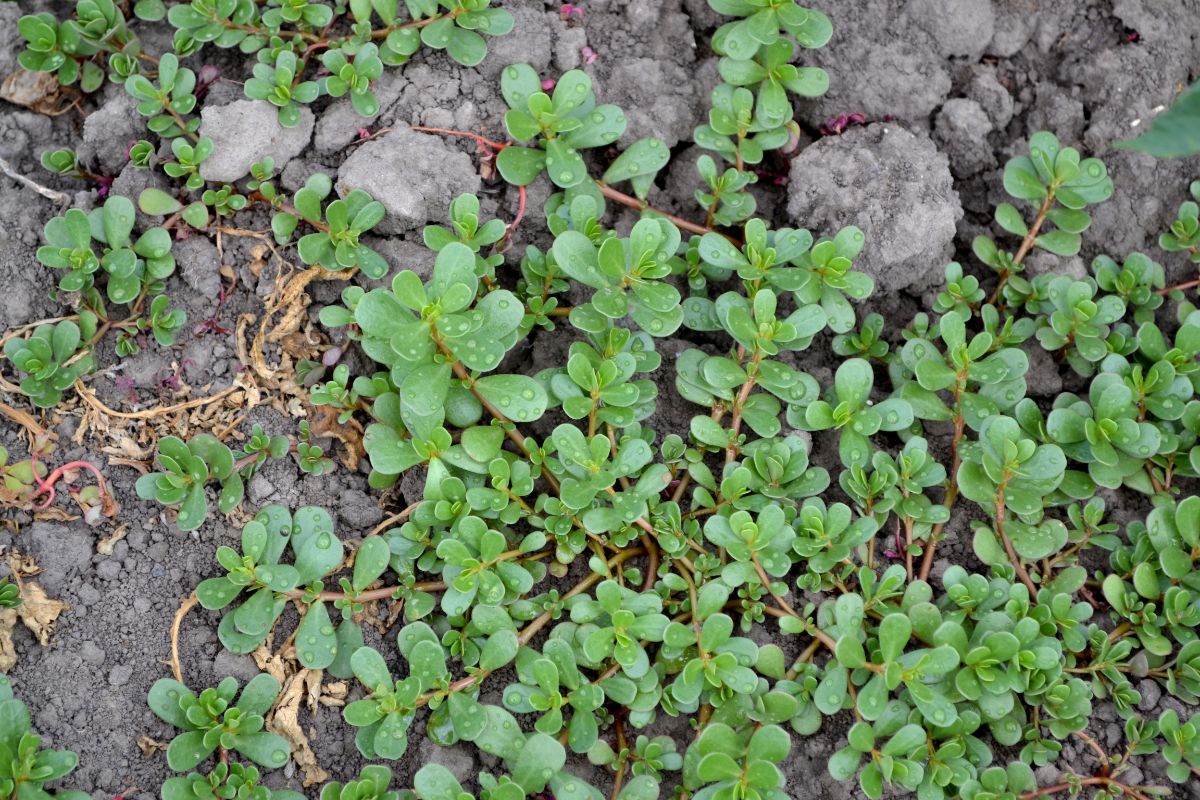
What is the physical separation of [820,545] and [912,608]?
296mm

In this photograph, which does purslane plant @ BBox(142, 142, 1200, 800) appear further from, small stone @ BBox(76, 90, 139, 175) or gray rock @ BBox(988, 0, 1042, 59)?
gray rock @ BBox(988, 0, 1042, 59)

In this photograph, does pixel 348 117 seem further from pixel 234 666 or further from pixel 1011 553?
pixel 1011 553

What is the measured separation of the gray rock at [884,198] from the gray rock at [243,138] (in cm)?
152

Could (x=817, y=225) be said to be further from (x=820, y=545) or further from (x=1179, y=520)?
(x=1179, y=520)

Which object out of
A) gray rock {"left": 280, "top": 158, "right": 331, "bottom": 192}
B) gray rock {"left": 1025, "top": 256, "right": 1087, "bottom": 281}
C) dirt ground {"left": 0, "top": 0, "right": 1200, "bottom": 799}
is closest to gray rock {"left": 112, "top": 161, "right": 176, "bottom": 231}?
dirt ground {"left": 0, "top": 0, "right": 1200, "bottom": 799}

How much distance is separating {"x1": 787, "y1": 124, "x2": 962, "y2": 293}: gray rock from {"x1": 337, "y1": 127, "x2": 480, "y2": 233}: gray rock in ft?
3.33

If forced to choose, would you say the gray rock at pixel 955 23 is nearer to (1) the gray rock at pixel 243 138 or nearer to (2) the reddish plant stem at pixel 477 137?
(2) the reddish plant stem at pixel 477 137

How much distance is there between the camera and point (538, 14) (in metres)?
3.25

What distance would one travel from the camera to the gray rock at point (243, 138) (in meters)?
3.04

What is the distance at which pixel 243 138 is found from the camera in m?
3.06

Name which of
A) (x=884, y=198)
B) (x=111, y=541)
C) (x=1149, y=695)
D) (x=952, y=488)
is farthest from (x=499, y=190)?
(x=1149, y=695)

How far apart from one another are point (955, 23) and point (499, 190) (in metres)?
1.57

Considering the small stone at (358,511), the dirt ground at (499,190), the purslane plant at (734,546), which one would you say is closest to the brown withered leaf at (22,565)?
the dirt ground at (499,190)

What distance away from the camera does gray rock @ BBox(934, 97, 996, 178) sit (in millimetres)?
3316
